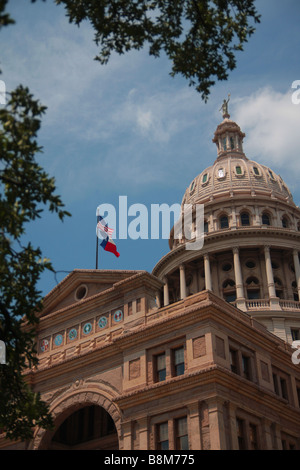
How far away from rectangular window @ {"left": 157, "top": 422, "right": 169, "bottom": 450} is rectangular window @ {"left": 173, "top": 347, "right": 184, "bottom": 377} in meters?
2.73

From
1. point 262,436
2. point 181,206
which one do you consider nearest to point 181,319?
point 262,436

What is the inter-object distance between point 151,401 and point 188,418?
9.35 feet

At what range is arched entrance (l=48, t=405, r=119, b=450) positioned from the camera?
3931 centimetres

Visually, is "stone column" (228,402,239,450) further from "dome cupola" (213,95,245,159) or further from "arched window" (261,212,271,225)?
"dome cupola" (213,95,245,159)

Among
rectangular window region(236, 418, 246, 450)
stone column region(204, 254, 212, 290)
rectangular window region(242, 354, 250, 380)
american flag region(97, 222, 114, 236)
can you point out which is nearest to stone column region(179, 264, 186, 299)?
stone column region(204, 254, 212, 290)

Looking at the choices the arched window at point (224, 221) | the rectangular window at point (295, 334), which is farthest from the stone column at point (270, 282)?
the arched window at point (224, 221)

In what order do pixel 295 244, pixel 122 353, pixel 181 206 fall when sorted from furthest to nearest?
pixel 181 206 → pixel 295 244 → pixel 122 353

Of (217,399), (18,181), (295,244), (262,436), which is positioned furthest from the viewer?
(295,244)

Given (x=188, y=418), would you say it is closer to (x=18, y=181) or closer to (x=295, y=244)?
(x=18, y=181)

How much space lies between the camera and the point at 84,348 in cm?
3791

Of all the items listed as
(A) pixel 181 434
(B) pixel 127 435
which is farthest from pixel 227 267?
(A) pixel 181 434

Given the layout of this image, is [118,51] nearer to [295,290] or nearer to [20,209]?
[20,209]

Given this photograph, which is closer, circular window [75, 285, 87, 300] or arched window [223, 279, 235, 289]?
circular window [75, 285, 87, 300]

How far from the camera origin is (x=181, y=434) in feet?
99.6
